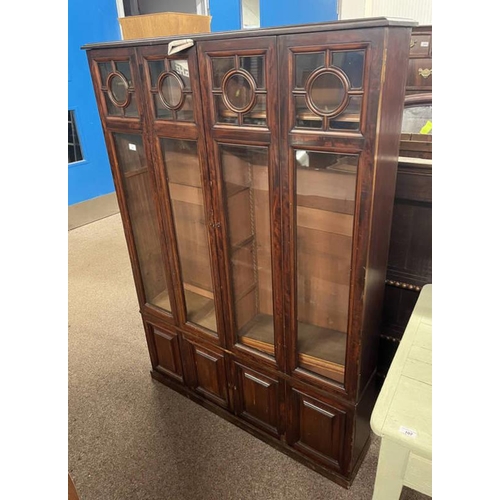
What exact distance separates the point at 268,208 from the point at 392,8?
14.4 feet

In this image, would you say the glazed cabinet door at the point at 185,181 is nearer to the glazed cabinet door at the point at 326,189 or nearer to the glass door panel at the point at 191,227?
the glass door panel at the point at 191,227

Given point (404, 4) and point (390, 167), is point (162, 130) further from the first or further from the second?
point (404, 4)

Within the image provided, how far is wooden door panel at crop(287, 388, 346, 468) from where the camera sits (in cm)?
153

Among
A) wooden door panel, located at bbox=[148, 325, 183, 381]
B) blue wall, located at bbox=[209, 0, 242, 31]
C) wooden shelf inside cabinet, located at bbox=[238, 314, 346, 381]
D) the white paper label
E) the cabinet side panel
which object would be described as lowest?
wooden door panel, located at bbox=[148, 325, 183, 381]

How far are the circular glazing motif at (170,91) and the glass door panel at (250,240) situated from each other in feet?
0.79

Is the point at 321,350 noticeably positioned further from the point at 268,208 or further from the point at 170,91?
the point at 170,91

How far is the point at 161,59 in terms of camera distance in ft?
4.39

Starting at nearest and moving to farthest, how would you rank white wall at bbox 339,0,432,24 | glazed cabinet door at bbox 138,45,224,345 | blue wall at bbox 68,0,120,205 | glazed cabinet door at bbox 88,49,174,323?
glazed cabinet door at bbox 138,45,224,345, glazed cabinet door at bbox 88,49,174,323, blue wall at bbox 68,0,120,205, white wall at bbox 339,0,432,24

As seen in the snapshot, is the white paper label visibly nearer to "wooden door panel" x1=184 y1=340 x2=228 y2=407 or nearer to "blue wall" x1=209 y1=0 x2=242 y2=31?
"wooden door panel" x1=184 y1=340 x2=228 y2=407

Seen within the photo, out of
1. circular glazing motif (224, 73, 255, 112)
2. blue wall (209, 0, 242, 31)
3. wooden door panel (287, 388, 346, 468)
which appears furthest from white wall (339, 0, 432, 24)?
wooden door panel (287, 388, 346, 468)

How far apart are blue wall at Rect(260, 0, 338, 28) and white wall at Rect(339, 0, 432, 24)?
26 cm

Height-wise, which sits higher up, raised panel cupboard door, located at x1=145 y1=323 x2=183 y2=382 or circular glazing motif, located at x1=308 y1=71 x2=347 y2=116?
circular glazing motif, located at x1=308 y1=71 x2=347 y2=116
